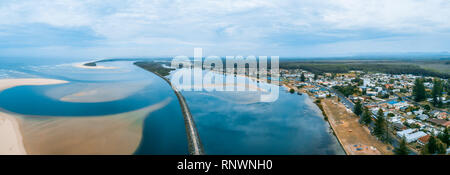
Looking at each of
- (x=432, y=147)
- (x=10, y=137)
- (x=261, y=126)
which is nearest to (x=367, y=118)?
(x=432, y=147)

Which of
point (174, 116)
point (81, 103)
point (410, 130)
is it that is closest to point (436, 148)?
point (410, 130)

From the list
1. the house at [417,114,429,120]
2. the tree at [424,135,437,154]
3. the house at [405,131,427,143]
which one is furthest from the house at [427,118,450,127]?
the tree at [424,135,437,154]

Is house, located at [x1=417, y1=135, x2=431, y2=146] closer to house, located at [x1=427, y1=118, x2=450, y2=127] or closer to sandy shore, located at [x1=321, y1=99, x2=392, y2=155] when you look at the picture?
sandy shore, located at [x1=321, y1=99, x2=392, y2=155]

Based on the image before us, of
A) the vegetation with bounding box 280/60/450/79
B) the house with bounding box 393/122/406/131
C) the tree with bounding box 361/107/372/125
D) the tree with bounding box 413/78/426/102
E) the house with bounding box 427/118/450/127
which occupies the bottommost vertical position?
the house with bounding box 393/122/406/131

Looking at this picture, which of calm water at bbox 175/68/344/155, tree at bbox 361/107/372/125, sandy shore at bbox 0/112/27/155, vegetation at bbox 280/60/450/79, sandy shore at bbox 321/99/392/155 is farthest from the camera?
vegetation at bbox 280/60/450/79

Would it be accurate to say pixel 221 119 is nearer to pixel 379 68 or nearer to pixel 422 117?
pixel 422 117

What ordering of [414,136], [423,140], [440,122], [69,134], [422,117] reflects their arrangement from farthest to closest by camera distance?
[422,117] → [440,122] → [69,134] → [414,136] → [423,140]

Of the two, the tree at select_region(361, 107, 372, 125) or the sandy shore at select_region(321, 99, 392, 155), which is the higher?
the tree at select_region(361, 107, 372, 125)

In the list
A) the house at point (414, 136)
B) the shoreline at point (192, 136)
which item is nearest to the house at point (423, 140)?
the house at point (414, 136)

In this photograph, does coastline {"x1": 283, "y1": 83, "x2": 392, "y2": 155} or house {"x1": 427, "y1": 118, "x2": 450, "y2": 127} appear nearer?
coastline {"x1": 283, "y1": 83, "x2": 392, "y2": 155}

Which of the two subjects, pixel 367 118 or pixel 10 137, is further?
pixel 367 118

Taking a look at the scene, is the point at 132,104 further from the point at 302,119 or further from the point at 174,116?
the point at 302,119
